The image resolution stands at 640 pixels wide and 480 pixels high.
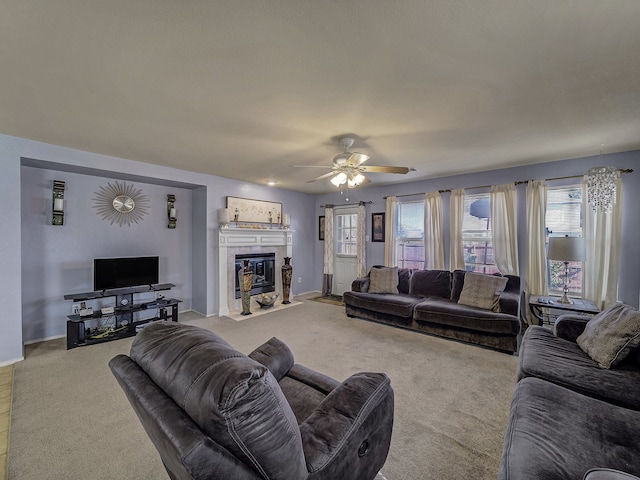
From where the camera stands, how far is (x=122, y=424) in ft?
6.84

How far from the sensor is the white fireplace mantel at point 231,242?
16.2 feet

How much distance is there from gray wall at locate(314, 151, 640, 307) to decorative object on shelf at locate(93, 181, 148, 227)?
4139 millimetres

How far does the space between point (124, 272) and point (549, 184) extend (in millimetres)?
6326

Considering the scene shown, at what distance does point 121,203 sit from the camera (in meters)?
4.25

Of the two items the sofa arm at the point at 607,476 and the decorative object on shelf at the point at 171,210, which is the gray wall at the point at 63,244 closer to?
the decorative object on shelf at the point at 171,210

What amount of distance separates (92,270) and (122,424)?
9.22ft

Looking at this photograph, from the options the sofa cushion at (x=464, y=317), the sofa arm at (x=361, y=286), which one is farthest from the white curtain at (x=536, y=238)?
the sofa arm at (x=361, y=286)

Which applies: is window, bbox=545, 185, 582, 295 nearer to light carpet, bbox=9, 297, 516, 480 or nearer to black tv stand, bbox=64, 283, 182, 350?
light carpet, bbox=9, 297, 516, 480

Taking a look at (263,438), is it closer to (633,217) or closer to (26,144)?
(26,144)

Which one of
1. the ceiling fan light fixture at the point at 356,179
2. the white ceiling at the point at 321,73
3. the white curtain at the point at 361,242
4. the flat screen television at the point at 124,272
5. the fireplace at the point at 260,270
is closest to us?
the white ceiling at the point at 321,73

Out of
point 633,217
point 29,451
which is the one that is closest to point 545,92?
point 633,217

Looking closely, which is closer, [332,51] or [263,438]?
[263,438]

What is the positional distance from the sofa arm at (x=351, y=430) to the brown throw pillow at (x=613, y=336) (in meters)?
1.78

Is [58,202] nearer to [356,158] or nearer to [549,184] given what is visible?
[356,158]
